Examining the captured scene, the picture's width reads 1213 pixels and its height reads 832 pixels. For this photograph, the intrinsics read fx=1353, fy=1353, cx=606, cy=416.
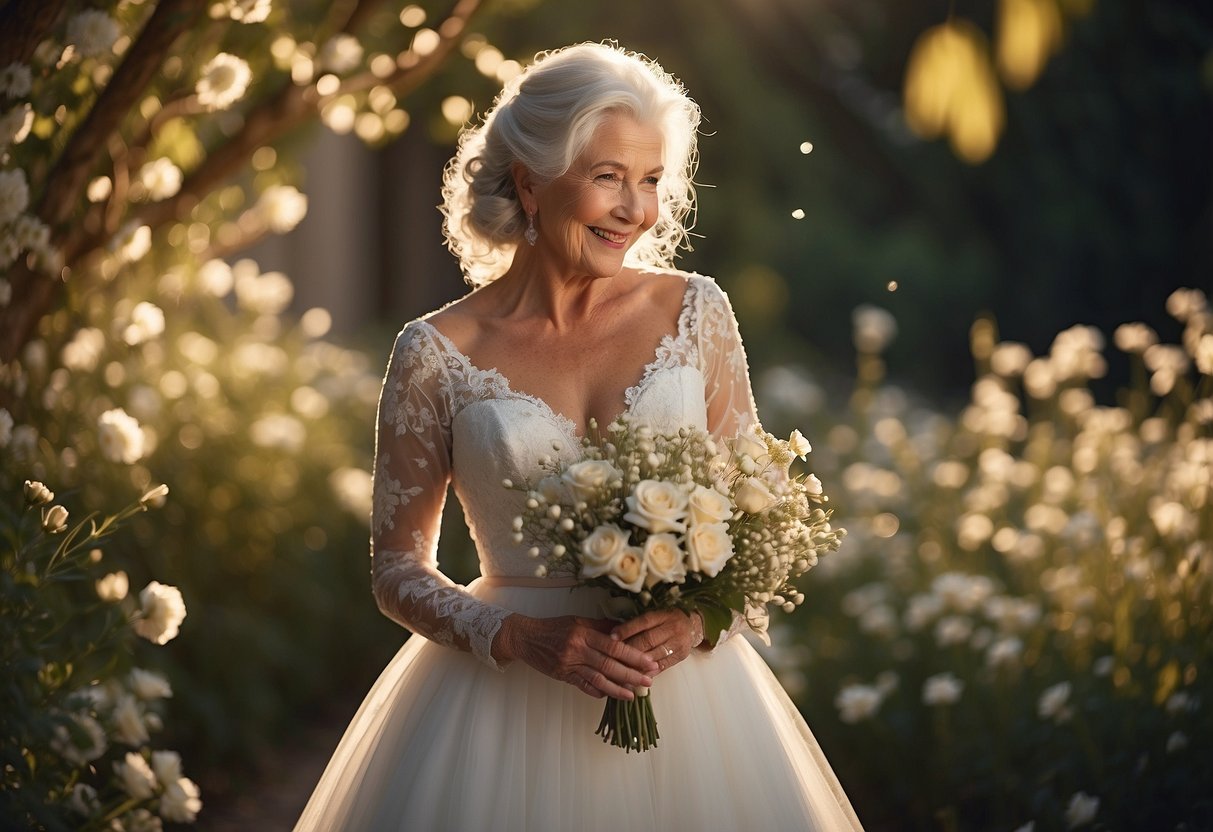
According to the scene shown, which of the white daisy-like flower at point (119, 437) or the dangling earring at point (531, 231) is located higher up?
the dangling earring at point (531, 231)

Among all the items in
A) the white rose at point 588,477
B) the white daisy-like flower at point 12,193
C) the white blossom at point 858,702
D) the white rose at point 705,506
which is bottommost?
the white blossom at point 858,702

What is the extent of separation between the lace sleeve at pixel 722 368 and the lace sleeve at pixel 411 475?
0.57 meters

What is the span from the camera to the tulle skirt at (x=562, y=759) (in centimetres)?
268

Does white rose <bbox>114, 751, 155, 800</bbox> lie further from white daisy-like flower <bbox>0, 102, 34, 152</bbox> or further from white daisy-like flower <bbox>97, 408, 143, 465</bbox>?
white daisy-like flower <bbox>0, 102, 34, 152</bbox>

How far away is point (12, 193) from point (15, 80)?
268mm

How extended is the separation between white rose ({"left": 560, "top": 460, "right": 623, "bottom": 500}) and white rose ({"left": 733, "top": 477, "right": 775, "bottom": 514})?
0.74 feet

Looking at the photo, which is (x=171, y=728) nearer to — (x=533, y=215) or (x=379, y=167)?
(x=533, y=215)

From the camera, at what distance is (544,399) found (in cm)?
281

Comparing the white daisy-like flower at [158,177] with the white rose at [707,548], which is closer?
the white rose at [707,548]

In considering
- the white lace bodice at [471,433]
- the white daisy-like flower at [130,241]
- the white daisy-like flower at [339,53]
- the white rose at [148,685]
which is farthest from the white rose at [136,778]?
the white daisy-like flower at [339,53]

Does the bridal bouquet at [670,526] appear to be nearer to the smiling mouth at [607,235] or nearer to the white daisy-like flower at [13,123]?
the smiling mouth at [607,235]

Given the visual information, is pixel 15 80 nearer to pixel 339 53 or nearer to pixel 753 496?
pixel 339 53

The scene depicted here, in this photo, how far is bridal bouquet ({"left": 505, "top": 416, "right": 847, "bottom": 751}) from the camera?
7.68 ft

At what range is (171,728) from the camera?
15.0 ft
